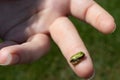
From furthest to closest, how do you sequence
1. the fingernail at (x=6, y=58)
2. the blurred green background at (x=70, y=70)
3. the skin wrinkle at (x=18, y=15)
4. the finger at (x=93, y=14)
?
the blurred green background at (x=70, y=70)
the skin wrinkle at (x=18, y=15)
the finger at (x=93, y=14)
the fingernail at (x=6, y=58)

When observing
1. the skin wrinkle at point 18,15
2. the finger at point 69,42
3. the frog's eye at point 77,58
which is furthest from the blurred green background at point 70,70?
the frog's eye at point 77,58

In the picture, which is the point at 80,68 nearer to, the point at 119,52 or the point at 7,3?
the point at 7,3

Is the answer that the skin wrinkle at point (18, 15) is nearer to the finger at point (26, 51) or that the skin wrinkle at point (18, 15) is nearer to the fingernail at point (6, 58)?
the finger at point (26, 51)

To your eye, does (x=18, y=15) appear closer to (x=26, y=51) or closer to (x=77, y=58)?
(x=26, y=51)

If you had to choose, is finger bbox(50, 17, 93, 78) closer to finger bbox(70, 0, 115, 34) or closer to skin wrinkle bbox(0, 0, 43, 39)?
finger bbox(70, 0, 115, 34)

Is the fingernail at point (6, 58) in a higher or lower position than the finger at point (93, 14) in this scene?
higher

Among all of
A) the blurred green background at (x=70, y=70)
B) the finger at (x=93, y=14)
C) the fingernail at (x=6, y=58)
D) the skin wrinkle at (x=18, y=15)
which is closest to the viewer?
the fingernail at (x=6, y=58)

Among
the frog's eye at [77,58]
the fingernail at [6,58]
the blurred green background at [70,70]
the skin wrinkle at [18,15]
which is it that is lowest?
the blurred green background at [70,70]

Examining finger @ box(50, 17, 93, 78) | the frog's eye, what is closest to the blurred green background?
finger @ box(50, 17, 93, 78)

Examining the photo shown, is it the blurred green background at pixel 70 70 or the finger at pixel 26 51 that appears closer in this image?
the finger at pixel 26 51
